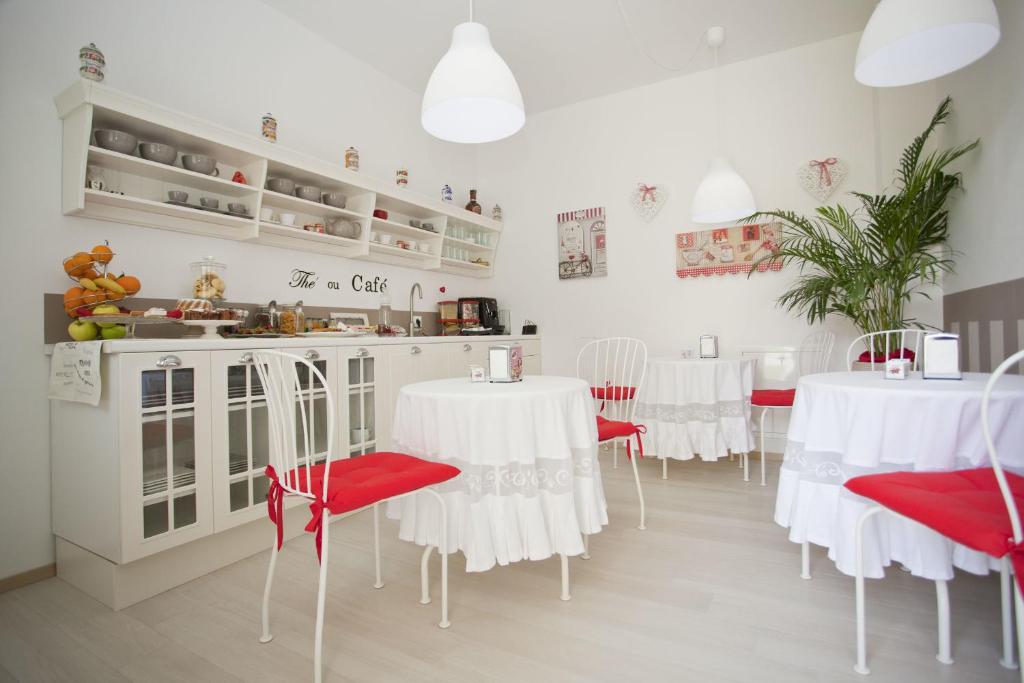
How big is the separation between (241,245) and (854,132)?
4495mm

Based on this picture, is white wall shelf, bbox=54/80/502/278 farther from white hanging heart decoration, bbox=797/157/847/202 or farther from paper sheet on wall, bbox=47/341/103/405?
white hanging heart decoration, bbox=797/157/847/202

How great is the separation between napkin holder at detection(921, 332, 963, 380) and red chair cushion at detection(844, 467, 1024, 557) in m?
0.44

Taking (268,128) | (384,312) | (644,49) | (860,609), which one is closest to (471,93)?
(268,128)

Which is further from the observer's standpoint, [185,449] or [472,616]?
[185,449]

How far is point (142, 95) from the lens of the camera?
258cm

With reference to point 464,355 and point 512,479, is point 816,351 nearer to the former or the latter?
point 464,355

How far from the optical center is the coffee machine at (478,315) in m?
4.69

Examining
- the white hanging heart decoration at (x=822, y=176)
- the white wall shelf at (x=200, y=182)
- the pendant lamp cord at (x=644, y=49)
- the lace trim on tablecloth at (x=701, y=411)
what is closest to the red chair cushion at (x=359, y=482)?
the white wall shelf at (x=200, y=182)

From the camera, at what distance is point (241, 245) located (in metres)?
2.99

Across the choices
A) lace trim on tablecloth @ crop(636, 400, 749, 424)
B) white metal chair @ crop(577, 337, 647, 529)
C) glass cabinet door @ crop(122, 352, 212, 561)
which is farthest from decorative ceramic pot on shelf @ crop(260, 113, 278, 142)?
lace trim on tablecloth @ crop(636, 400, 749, 424)

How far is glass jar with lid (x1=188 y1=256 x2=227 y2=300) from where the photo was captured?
2.50 m

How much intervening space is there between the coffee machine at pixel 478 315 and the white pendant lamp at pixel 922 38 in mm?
3270

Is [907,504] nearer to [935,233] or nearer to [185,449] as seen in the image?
[185,449]

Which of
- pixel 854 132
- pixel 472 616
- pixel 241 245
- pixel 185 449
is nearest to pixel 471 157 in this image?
pixel 241 245
